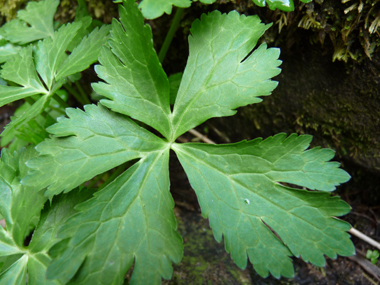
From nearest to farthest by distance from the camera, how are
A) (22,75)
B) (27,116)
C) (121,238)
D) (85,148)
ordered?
(121,238) < (85,148) < (27,116) < (22,75)

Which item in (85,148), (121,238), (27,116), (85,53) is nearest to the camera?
(121,238)

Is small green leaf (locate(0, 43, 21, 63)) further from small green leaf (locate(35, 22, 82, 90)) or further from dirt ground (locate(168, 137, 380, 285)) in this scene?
dirt ground (locate(168, 137, 380, 285))

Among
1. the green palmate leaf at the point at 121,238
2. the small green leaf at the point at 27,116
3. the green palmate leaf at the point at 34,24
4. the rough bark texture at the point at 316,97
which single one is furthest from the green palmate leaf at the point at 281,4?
the green palmate leaf at the point at 34,24

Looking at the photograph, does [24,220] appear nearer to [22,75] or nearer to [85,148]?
[85,148]

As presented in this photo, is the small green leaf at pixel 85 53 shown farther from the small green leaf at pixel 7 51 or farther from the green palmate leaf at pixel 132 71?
the small green leaf at pixel 7 51

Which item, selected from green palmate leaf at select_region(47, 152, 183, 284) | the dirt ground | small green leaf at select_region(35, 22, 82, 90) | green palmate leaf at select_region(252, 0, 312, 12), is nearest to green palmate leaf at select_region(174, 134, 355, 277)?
green palmate leaf at select_region(47, 152, 183, 284)

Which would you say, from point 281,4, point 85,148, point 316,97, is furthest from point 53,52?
point 316,97

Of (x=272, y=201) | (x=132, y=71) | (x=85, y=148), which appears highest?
(x=132, y=71)
